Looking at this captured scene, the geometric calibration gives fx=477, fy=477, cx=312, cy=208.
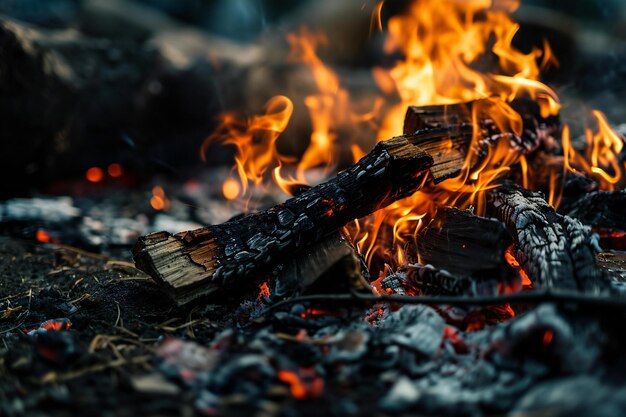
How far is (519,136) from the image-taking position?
3648 millimetres

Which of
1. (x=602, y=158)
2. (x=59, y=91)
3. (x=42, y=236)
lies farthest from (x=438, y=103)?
(x=59, y=91)

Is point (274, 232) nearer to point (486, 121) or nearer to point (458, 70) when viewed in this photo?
point (486, 121)

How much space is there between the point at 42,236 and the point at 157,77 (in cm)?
305

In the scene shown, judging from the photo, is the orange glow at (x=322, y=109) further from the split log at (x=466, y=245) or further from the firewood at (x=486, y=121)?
the split log at (x=466, y=245)

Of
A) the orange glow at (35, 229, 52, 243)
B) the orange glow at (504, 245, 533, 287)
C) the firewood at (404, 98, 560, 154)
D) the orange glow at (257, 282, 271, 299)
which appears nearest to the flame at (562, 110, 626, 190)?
the firewood at (404, 98, 560, 154)

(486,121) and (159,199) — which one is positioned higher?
(159,199)

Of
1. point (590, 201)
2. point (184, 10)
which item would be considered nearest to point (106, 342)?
point (590, 201)

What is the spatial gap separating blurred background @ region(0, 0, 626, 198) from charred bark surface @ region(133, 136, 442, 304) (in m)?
3.37

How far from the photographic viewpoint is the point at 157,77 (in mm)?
6543

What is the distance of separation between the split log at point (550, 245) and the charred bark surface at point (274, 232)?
0.60 meters

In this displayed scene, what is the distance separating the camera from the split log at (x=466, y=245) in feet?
8.04

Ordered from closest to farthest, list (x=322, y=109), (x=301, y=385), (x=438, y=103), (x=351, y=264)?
1. (x=301, y=385)
2. (x=351, y=264)
3. (x=438, y=103)
4. (x=322, y=109)

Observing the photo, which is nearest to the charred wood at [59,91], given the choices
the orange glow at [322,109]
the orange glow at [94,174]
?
the orange glow at [94,174]

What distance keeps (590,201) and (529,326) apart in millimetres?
2082
